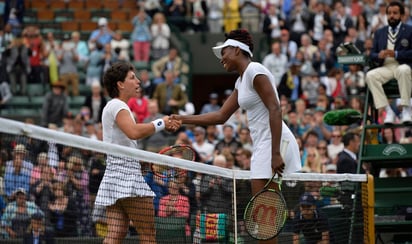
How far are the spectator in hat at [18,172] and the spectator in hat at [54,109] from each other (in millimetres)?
12864

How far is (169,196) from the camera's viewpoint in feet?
31.3

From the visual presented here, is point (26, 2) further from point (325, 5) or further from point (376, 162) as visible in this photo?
point (376, 162)

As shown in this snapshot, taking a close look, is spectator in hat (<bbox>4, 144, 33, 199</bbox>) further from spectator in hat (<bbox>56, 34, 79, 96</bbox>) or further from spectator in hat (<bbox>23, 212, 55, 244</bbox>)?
spectator in hat (<bbox>56, 34, 79, 96</bbox>)

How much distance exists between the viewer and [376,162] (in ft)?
42.4

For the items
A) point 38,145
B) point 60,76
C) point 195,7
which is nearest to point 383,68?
point 38,145

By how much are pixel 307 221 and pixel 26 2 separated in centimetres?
1869

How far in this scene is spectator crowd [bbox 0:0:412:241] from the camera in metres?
17.8

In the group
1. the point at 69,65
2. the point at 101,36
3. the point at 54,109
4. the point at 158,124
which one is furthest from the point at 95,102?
the point at 158,124

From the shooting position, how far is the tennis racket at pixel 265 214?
29.0ft

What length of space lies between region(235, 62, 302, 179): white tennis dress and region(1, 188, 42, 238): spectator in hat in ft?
6.24

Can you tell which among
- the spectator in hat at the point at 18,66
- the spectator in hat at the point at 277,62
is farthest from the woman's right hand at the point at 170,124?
the spectator in hat at the point at 18,66

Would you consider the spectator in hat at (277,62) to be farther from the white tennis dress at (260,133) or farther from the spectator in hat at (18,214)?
the spectator in hat at (18,214)

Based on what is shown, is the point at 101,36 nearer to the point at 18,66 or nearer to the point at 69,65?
the point at 69,65

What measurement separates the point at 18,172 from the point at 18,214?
1.85ft
